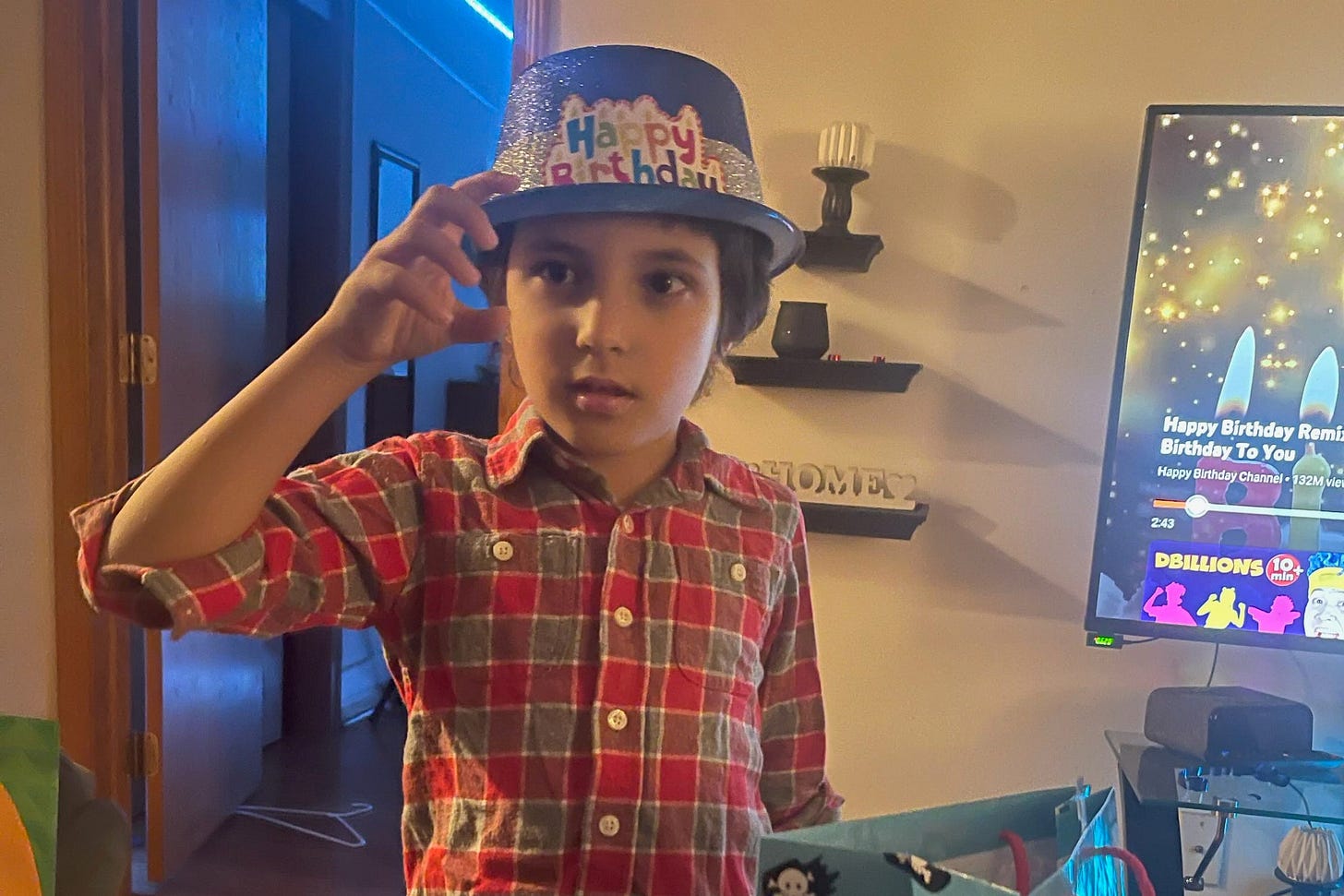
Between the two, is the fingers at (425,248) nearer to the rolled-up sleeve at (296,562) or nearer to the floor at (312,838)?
the rolled-up sleeve at (296,562)

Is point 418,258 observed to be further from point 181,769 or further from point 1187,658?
point 181,769

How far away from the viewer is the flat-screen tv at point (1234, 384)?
4.43 ft

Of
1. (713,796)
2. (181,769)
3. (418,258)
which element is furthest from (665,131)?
(181,769)

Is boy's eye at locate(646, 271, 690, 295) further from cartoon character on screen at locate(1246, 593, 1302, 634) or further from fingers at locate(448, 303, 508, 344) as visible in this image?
cartoon character on screen at locate(1246, 593, 1302, 634)

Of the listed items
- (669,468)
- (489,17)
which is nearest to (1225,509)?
(669,468)

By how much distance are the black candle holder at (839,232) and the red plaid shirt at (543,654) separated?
88 centimetres

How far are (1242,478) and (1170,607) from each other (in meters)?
0.22

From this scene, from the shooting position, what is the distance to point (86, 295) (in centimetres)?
163

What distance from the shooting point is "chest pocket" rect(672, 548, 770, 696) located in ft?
2.37

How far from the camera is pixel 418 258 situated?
0.56m

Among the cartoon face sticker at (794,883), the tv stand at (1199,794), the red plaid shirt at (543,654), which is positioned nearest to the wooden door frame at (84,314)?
the red plaid shirt at (543,654)

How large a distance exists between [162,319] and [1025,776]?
178cm

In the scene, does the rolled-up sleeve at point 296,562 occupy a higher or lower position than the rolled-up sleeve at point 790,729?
higher

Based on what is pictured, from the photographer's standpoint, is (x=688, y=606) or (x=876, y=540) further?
(x=876, y=540)
